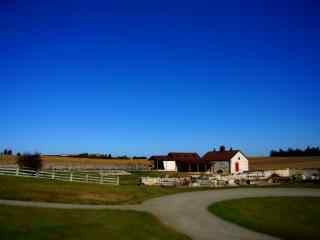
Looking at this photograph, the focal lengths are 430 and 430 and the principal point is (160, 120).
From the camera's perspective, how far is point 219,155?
7725 centimetres

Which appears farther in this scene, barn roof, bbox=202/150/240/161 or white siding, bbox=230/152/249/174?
barn roof, bbox=202/150/240/161

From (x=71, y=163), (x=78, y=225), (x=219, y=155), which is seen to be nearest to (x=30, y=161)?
(x=219, y=155)

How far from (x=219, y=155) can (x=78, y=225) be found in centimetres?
6018

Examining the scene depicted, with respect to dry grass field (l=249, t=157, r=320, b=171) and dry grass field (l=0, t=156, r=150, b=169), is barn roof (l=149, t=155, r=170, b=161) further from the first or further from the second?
dry grass field (l=249, t=157, r=320, b=171)

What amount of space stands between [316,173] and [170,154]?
1386 inches

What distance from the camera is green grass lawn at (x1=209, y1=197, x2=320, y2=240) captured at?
70.3 feet

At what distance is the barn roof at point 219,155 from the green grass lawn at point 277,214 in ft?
136

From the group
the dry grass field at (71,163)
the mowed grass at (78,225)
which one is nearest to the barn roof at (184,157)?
the dry grass field at (71,163)

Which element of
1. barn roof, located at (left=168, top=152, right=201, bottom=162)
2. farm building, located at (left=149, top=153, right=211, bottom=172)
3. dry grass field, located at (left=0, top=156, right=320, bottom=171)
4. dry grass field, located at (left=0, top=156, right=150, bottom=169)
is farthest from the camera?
dry grass field, located at (left=0, top=156, right=320, bottom=171)

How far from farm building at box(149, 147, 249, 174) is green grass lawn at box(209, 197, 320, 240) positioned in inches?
1630

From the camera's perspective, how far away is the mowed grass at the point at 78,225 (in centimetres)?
1677

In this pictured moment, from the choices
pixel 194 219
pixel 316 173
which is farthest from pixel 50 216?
pixel 316 173

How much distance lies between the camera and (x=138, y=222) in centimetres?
2042

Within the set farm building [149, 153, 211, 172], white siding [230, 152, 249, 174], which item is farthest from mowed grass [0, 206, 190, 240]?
farm building [149, 153, 211, 172]
